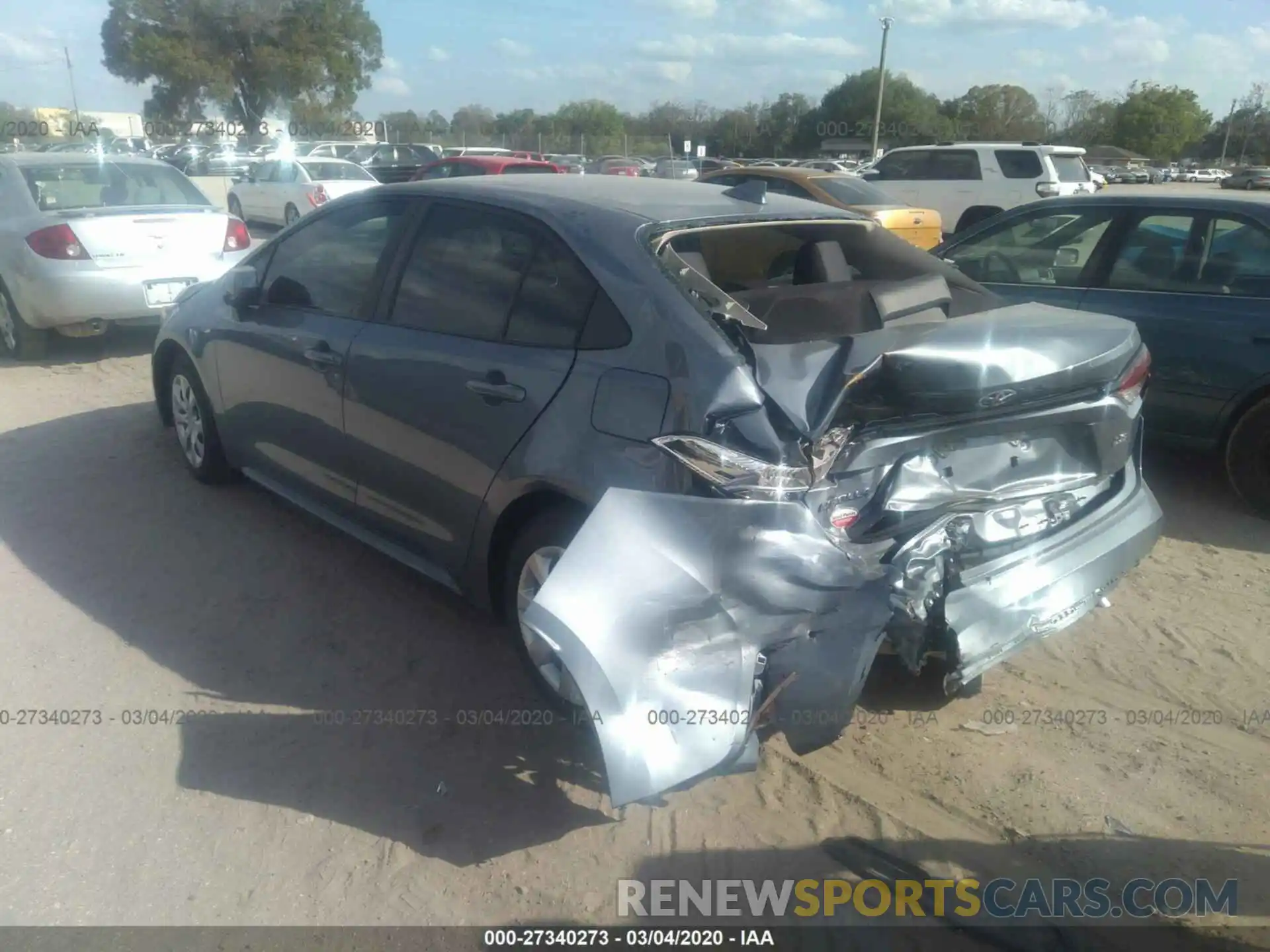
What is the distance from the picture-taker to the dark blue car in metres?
5.02

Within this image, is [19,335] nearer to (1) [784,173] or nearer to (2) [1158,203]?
(2) [1158,203]

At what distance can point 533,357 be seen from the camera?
127 inches

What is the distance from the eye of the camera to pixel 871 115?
185 ft

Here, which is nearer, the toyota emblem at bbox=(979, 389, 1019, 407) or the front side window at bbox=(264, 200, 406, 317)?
the toyota emblem at bbox=(979, 389, 1019, 407)

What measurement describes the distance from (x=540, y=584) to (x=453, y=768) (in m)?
0.63

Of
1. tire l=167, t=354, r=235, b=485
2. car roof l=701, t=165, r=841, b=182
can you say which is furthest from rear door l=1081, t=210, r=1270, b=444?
car roof l=701, t=165, r=841, b=182

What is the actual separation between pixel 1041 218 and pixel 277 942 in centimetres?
552

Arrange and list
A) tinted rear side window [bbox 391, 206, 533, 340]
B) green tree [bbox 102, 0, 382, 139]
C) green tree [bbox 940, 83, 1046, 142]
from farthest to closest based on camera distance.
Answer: green tree [bbox 940, 83, 1046, 142] → green tree [bbox 102, 0, 382, 139] → tinted rear side window [bbox 391, 206, 533, 340]

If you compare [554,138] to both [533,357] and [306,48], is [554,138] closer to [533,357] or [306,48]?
[306,48]

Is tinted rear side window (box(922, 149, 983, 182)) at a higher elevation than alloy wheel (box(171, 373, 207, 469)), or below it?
higher

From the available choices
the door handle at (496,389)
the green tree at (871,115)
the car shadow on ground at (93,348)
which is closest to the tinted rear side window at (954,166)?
the car shadow on ground at (93,348)

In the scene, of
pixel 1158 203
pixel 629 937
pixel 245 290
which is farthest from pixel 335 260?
pixel 1158 203

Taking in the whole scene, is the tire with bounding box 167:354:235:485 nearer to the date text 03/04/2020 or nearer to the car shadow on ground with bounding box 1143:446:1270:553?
the date text 03/04/2020

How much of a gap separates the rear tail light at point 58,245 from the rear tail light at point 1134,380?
7372 millimetres
